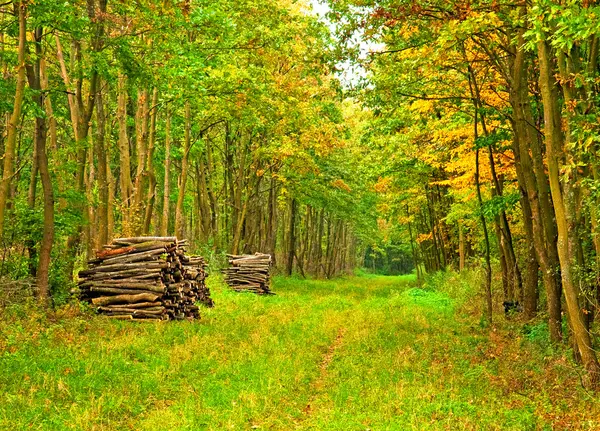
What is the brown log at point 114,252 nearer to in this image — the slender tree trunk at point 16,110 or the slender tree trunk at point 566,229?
the slender tree trunk at point 16,110

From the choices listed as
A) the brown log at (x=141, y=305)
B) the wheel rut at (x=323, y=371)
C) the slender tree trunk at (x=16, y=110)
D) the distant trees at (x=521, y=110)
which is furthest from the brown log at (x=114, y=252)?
the distant trees at (x=521, y=110)

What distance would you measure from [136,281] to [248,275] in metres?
10.3

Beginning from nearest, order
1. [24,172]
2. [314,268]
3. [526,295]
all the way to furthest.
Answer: [526,295], [24,172], [314,268]

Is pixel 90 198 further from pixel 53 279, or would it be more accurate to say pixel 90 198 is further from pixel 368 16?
pixel 368 16

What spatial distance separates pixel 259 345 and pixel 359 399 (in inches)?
149

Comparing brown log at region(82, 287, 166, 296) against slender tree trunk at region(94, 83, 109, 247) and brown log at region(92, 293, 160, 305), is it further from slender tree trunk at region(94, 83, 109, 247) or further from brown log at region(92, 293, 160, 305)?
slender tree trunk at region(94, 83, 109, 247)

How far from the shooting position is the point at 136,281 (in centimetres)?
1358

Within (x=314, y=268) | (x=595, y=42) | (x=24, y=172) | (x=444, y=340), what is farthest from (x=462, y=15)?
(x=314, y=268)

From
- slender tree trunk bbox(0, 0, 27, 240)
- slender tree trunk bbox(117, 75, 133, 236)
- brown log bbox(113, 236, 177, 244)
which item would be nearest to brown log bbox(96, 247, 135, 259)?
brown log bbox(113, 236, 177, 244)

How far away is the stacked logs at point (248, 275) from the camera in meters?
23.5

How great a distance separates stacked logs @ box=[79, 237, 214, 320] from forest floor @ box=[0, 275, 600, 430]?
2.52 feet

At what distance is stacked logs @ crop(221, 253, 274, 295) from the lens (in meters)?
23.5

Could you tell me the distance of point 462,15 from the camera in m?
8.88

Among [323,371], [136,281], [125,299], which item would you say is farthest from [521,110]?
[125,299]
